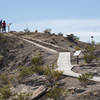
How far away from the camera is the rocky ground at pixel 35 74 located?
62.3 feet

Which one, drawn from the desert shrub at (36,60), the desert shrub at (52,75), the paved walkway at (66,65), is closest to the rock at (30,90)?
the desert shrub at (52,75)

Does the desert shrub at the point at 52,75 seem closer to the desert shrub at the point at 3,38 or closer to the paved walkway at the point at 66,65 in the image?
the paved walkway at the point at 66,65

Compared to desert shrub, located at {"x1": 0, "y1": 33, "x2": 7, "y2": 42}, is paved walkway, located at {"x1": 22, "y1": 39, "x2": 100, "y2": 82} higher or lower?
lower

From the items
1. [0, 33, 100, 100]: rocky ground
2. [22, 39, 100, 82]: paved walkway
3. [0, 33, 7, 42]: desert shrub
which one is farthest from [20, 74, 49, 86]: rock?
[0, 33, 7, 42]: desert shrub

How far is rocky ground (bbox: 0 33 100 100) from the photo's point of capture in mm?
18986

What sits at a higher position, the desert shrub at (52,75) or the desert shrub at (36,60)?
the desert shrub at (36,60)

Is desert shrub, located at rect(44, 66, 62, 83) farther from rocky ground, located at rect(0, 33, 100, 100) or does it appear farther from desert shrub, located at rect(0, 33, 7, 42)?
desert shrub, located at rect(0, 33, 7, 42)

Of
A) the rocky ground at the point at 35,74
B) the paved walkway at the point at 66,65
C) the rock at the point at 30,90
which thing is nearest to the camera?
the rocky ground at the point at 35,74

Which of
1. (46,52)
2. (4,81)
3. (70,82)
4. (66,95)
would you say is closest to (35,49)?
(46,52)

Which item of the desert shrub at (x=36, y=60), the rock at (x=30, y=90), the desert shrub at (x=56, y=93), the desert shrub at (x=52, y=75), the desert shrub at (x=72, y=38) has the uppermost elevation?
the desert shrub at (x=72, y=38)

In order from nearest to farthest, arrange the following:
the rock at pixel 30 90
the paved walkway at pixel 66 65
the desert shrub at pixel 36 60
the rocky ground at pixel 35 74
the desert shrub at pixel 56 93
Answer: the desert shrub at pixel 56 93, the rocky ground at pixel 35 74, the rock at pixel 30 90, the paved walkway at pixel 66 65, the desert shrub at pixel 36 60

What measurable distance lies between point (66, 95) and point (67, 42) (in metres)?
29.3

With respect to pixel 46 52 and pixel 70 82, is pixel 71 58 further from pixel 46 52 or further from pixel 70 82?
pixel 70 82

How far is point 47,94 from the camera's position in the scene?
19.4 metres
